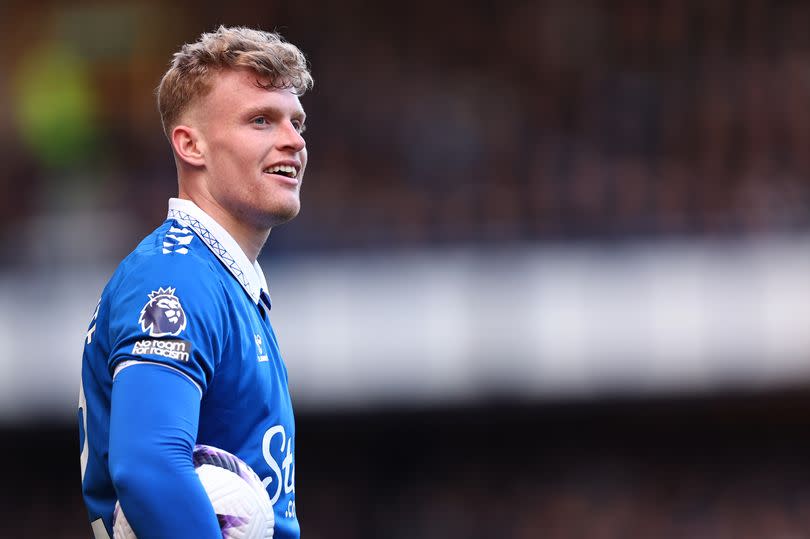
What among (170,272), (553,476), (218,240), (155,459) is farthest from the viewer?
(553,476)

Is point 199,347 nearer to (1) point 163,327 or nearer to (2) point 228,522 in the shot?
(1) point 163,327

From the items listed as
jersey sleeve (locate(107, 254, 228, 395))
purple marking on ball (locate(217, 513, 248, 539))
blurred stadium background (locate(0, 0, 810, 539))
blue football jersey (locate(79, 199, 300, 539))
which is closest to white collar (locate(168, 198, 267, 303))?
blue football jersey (locate(79, 199, 300, 539))

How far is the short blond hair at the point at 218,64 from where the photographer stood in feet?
9.53

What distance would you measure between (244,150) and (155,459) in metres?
0.79

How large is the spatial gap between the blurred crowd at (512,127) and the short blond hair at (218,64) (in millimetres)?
8268

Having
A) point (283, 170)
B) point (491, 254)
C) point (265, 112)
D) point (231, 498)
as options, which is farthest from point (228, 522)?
point (491, 254)

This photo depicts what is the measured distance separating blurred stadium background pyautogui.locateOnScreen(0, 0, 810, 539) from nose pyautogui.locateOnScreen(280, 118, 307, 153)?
783cm

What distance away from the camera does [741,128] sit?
12.9m

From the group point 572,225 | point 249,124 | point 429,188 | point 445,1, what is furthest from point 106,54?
point 249,124

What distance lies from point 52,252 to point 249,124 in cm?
912

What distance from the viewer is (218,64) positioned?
291 cm

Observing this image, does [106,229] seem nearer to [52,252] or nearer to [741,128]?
[52,252]

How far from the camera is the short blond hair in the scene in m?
2.90

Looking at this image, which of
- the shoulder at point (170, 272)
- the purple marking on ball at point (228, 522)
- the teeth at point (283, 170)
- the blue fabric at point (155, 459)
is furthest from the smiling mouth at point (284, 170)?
the purple marking on ball at point (228, 522)
